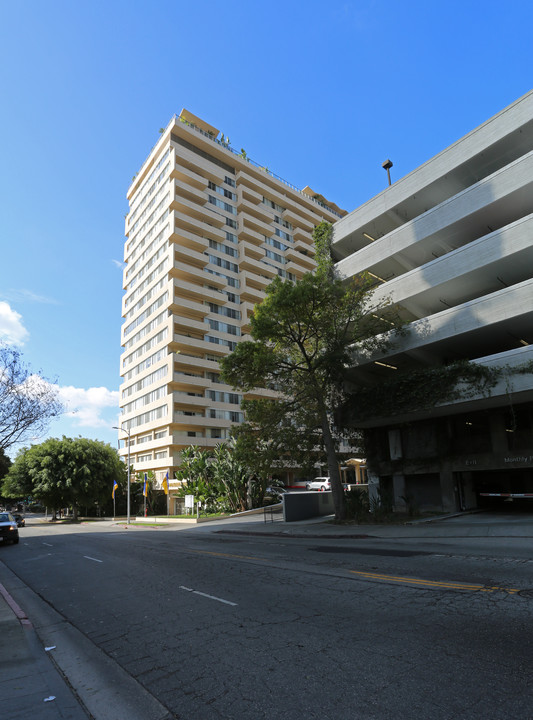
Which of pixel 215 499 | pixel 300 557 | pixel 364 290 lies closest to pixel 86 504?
pixel 215 499

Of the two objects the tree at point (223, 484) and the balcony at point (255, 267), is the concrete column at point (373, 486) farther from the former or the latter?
the balcony at point (255, 267)

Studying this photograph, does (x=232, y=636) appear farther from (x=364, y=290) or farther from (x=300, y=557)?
(x=364, y=290)

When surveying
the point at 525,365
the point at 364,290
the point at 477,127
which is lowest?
the point at 525,365

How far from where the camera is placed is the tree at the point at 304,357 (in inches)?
880

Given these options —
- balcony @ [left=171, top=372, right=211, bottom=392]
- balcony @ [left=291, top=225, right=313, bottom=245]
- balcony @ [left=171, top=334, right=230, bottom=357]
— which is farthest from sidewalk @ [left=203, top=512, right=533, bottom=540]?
balcony @ [left=291, top=225, right=313, bottom=245]

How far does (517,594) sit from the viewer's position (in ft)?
22.0

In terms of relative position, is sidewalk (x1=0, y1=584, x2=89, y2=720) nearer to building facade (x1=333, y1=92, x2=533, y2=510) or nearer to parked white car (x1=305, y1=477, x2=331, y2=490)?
building facade (x1=333, y1=92, x2=533, y2=510)

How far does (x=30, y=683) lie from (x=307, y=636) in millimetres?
3129

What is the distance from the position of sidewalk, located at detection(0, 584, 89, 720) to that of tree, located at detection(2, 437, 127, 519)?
42.3 metres

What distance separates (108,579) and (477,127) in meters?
26.5

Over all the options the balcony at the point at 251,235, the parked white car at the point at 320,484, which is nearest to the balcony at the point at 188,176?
the balcony at the point at 251,235

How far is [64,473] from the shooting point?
45531 mm

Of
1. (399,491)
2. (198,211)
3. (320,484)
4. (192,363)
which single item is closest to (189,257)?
(198,211)

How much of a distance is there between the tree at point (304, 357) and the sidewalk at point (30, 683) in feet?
54.7
